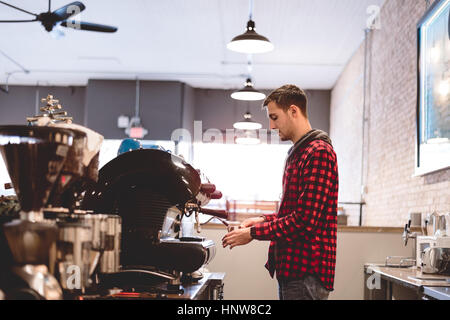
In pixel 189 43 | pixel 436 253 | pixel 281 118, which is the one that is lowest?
pixel 436 253

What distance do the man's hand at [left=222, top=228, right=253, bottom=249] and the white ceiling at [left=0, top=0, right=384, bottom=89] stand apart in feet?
17.8

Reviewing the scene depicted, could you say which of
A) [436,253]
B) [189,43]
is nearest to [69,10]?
[436,253]

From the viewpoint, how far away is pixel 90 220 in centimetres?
114

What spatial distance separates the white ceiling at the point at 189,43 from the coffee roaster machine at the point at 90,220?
557cm

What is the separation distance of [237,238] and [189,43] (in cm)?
727

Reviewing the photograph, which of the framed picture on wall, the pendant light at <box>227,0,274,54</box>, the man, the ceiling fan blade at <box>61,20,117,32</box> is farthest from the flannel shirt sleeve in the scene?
the ceiling fan blade at <box>61,20,117,32</box>

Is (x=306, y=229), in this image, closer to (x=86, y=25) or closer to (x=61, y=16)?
(x=61, y=16)

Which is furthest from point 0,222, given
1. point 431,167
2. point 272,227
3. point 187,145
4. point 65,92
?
point 65,92

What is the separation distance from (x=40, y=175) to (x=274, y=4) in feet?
20.2

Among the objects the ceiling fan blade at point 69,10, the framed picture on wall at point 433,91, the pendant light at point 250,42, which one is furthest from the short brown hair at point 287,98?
the ceiling fan blade at point 69,10

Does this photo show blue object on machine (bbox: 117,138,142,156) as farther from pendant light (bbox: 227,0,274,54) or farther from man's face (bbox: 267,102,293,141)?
pendant light (bbox: 227,0,274,54)

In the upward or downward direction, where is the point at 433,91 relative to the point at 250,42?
downward

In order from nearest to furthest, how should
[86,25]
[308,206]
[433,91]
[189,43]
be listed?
1. [308,206]
2. [433,91]
3. [86,25]
4. [189,43]

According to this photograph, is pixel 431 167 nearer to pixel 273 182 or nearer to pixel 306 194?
pixel 306 194
